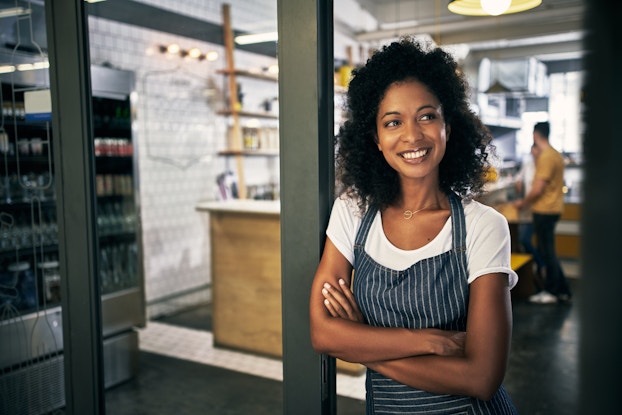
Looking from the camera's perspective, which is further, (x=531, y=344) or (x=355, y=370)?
(x=531, y=344)

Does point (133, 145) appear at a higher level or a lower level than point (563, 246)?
higher

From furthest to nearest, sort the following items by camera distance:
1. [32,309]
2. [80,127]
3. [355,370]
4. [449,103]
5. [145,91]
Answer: [145,91], [355,370], [32,309], [80,127], [449,103]

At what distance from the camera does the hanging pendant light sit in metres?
3.43

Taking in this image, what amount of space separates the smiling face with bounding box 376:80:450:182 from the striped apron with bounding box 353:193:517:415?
128 mm

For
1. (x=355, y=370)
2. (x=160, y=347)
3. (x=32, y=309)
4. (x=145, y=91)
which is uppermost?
(x=145, y=91)

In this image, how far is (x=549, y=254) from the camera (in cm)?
552

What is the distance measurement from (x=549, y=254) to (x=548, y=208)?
510 mm

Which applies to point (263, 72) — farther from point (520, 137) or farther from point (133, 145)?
point (520, 137)

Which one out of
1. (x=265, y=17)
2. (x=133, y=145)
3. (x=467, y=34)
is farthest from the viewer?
(x=467, y=34)

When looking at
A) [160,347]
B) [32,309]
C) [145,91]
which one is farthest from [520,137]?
[32,309]

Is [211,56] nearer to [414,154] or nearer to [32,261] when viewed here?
[32,261]

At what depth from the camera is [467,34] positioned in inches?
316

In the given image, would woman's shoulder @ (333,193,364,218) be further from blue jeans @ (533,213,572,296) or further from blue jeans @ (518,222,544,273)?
blue jeans @ (518,222,544,273)

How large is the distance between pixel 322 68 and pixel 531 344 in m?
3.64
